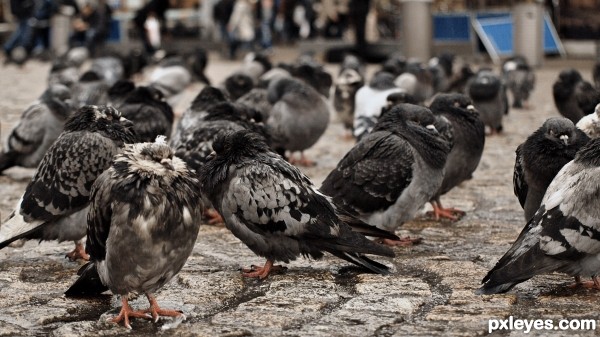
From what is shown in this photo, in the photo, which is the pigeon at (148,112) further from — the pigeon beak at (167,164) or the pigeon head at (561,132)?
the pigeon head at (561,132)

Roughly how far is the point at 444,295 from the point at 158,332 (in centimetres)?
170

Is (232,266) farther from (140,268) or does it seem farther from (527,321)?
(527,321)

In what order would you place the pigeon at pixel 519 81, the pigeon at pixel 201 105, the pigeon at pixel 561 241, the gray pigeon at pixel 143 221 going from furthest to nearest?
the pigeon at pixel 519 81 < the pigeon at pixel 201 105 < the pigeon at pixel 561 241 < the gray pigeon at pixel 143 221

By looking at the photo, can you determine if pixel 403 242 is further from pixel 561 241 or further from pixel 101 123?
pixel 101 123

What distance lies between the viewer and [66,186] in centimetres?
678

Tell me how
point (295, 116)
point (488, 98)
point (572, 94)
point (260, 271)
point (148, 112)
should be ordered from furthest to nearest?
point (488, 98), point (572, 94), point (295, 116), point (148, 112), point (260, 271)

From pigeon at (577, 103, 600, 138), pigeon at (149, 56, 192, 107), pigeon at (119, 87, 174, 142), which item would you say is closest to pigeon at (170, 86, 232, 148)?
pigeon at (119, 87, 174, 142)

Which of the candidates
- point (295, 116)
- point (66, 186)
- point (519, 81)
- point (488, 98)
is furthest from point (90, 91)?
point (66, 186)

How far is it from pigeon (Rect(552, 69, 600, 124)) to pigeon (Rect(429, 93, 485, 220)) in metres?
2.95

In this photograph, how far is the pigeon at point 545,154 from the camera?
A: 662 centimetres

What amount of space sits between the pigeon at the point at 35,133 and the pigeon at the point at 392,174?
3.66 m

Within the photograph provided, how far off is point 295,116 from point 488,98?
335cm

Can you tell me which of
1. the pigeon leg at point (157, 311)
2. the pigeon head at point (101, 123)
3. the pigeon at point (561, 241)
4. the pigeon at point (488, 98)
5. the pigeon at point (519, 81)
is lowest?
the pigeon at point (519, 81)

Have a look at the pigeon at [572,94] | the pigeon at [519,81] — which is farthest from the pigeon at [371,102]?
the pigeon at [519,81]
